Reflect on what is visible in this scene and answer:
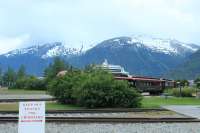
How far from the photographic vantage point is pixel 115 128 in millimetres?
20328

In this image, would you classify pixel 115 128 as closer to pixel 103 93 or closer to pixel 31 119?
pixel 31 119

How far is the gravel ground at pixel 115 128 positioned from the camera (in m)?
19.4

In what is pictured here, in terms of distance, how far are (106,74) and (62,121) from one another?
1678cm

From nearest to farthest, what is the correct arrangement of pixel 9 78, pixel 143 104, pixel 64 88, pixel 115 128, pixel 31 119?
pixel 31 119 < pixel 115 128 < pixel 143 104 < pixel 64 88 < pixel 9 78

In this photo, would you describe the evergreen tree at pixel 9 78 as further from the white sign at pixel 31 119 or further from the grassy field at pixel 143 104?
the white sign at pixel 31 119

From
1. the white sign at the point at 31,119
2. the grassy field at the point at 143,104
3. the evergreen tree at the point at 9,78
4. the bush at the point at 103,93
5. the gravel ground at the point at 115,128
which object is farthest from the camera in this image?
the evergreen tree at the point at 9,78

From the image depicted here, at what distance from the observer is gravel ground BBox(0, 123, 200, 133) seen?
63.6 feet

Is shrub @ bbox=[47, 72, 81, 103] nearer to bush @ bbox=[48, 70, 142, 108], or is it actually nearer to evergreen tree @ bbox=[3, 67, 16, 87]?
bush @ bbox=[48, 70, 142, 108]

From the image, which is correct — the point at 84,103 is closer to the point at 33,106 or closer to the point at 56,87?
the point at 56,87

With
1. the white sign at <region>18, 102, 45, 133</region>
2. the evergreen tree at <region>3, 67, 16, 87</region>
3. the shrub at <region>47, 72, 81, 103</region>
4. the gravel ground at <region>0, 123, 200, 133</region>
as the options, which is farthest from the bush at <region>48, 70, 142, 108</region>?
the evergreen tree at <region>3, 67, 16, 87</region>

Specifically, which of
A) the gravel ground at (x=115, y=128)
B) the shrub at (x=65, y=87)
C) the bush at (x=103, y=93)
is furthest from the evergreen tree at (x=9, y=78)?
the gravel ground at (x=115, y=128)

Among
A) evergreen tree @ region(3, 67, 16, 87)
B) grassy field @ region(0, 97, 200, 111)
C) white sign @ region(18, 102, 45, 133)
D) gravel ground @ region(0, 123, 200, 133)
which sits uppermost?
evergreen tree @ region(3, 67, 16, 87)

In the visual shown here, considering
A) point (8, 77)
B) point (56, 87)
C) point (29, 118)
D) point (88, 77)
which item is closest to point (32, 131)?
point (29, 118)

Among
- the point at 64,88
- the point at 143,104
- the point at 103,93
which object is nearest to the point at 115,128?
the point at 103,93
